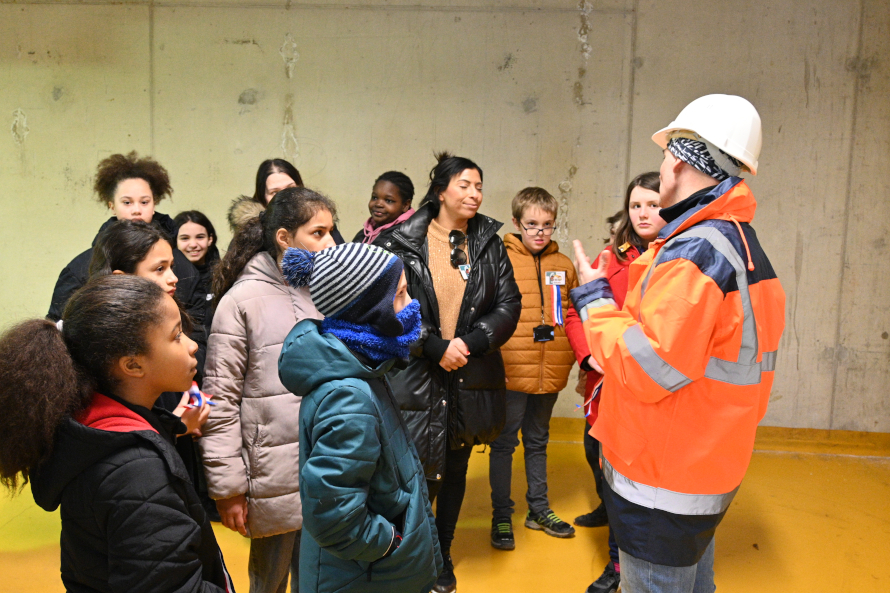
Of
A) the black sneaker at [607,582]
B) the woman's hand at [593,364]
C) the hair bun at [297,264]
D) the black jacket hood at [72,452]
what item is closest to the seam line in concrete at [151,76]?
the woman's hand at [593,364]

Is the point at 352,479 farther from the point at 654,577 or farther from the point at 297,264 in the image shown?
the point at 654,577

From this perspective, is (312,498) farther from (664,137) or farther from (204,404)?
(664,137)

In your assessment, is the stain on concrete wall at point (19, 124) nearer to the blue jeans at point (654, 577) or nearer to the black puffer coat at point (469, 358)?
the black puffer coat at point (469, 358)

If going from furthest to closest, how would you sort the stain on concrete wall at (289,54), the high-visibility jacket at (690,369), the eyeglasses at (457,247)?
A: the stain on concrete wall at (289,54)
the eyeglasses at (457,247)
the high-visibility jacket at (690,369)

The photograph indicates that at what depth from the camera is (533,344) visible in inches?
125

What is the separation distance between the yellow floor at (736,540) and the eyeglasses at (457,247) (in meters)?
1.35

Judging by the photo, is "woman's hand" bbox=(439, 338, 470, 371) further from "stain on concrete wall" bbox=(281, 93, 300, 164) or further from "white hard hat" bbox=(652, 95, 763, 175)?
"stain on concrete wall" bbox=(281, 93, 300, 164)

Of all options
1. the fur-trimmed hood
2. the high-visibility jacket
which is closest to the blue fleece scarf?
the high-visibility jacket

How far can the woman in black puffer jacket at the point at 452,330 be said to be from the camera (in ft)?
8.06

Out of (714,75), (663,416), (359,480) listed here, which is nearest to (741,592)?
(663,416)

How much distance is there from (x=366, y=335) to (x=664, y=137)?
3.53 feet

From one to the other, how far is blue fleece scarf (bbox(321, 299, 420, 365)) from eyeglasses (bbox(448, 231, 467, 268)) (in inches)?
50.0

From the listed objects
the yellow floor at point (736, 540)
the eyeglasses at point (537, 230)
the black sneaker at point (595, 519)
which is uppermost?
the eyeglasses at point (537, 230)

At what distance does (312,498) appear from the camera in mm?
1243
